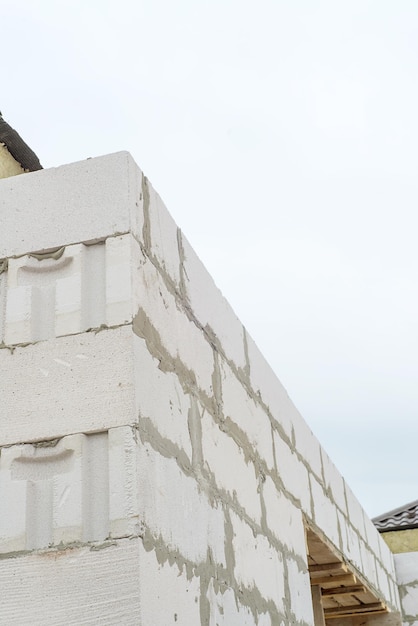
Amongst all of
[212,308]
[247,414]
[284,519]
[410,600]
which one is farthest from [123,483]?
[410,600]

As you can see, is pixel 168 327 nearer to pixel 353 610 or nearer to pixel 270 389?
pixel 270 389

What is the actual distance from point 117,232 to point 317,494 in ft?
8.05

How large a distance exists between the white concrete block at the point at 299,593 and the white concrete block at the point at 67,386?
163 cm

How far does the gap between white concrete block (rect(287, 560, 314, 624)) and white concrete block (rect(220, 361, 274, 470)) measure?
16.6 inches

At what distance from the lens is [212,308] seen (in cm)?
317

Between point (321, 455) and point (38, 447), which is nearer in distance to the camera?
point (38, 447)

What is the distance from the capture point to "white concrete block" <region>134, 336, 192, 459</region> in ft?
7.43

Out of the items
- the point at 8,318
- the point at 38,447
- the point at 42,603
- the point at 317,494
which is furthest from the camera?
the point at 317,494

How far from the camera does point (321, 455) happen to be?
486 cm

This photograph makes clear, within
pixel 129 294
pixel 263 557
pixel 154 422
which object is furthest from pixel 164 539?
pixel 263 557

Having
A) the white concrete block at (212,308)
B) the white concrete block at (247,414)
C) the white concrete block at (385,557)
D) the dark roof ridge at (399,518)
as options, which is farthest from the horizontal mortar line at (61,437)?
the dark roof ridge at (399,518)

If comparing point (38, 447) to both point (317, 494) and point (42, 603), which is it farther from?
point (317, 494)

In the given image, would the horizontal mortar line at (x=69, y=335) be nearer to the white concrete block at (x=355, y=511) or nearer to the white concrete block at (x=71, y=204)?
the white concrete block at (x=71, y=204)

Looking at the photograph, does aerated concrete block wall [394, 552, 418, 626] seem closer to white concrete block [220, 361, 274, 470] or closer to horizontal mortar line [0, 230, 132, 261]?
white concrete block [220, 361, 274, 470]
